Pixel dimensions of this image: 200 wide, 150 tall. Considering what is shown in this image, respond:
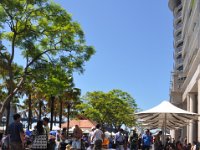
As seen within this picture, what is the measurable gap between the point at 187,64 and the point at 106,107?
26.6m

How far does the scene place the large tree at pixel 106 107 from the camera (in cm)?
7673

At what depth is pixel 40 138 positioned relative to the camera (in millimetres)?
11656

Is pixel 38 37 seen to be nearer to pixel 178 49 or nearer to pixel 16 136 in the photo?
pixel 16 136

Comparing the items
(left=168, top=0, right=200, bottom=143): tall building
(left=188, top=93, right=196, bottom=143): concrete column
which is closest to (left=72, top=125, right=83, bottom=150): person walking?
(left=168, top=0, right=200, bottom=143): tall building

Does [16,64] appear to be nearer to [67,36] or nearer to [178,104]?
[67,36]

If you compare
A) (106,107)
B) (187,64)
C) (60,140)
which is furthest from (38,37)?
(106,107)

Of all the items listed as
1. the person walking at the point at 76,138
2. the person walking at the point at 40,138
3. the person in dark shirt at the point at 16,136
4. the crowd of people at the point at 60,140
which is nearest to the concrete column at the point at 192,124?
the crowd of people at the point at 60,140

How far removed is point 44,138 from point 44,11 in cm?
1620

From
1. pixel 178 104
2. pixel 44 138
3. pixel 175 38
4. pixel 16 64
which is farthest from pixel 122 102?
pixel 44 138

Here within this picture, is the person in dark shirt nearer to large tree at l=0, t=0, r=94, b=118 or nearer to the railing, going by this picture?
large tree at l=0, t=0, r=94, b=118

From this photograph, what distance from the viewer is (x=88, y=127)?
55781 millimetres

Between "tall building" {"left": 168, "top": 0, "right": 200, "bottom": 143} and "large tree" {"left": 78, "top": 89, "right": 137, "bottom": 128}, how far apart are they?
39.0 feet

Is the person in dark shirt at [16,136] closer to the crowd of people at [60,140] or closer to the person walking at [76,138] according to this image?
the crowd of people at [60,140]

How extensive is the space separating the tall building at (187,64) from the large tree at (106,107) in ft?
39.0
